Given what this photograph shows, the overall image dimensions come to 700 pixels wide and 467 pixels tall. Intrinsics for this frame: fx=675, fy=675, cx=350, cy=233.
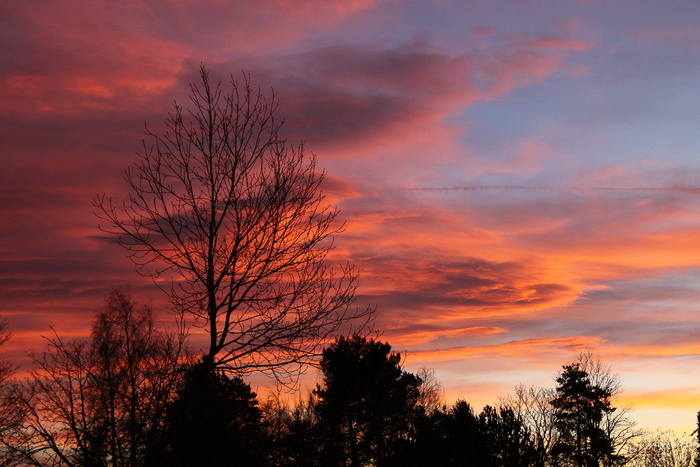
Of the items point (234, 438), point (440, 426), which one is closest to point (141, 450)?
point (234, 438)

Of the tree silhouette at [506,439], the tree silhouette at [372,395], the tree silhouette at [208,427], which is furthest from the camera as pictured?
the tree silhouette at [506,439]

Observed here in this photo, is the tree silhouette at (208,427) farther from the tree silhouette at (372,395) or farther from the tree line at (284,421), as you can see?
the tree silhouette at (372,395)

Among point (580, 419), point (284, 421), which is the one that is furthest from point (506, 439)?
point (284, 421)

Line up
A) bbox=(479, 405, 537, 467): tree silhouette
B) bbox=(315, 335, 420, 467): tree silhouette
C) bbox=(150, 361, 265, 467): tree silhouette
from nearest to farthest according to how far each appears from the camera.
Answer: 1. bbox=(150, 361, 265, 467): tree silhouette
2. bbox=(315, 335, 420, 467): tree silhouette
3. bbox=(479, 405, 537, 467): tree silhouette

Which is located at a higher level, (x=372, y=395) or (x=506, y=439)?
(x=372, y=395)

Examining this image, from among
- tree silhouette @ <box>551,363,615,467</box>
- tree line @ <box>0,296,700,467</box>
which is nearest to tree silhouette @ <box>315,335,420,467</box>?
tree line @ <box>0,296,700,467</box>

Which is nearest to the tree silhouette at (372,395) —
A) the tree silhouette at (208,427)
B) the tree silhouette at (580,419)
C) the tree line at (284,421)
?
the tree line at (284,421)

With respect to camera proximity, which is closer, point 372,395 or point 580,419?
point 372,395

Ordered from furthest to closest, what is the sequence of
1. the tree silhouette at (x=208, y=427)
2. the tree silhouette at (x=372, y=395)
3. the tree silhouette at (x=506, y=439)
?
1. the tree silhouette at (x=506, y=439)
2. the tree silhouette at (x=372, y=395)
3. the tree silhouette at (x=208, y=427)

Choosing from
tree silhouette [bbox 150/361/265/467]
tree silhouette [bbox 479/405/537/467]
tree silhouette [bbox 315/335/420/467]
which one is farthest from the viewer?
tree silhouette [bbox 479/405/537/467]

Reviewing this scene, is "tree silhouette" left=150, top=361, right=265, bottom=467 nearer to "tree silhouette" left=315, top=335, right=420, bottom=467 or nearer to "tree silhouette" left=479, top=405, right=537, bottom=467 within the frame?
"tree silhouette" left=315, top=335, right=420, bottom=467

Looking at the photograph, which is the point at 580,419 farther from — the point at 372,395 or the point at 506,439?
the point at 372,395

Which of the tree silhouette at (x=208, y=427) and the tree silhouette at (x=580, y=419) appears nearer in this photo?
the tree silhouette at (x=208, y=427)

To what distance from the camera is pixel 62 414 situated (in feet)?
54.8
